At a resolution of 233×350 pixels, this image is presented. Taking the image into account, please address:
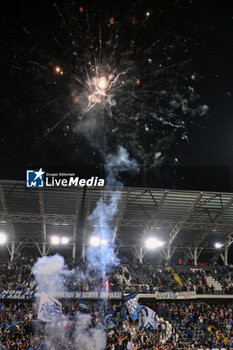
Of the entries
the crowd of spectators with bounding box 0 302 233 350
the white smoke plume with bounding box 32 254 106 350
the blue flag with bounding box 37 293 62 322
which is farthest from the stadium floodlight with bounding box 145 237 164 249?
the blue flag with bounding box 37 293 62 322

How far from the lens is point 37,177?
24281mm

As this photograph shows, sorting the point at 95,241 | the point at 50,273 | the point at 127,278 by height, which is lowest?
the point at 127,278

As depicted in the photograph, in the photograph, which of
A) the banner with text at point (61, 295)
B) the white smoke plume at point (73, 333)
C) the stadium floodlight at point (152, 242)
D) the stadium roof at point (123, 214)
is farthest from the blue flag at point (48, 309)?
the stadium floodlight at point (152, 242)

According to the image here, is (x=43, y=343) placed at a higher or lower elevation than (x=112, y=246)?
lower

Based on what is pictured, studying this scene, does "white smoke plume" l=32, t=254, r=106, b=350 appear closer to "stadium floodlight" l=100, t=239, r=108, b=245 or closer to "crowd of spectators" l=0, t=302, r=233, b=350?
"crowd of spectators" l=0, t=302, r=233, b=350

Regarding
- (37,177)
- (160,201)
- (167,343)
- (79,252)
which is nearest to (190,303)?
(167,343)

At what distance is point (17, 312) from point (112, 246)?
1308 centimetres

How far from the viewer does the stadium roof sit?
26.0 m

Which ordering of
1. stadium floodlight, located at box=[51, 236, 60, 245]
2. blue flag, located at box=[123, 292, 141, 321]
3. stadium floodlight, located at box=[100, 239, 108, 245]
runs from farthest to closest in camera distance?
1. stadium floodlight, located at box=[100, 239, 108, 245]
2. stadium floodlight, located at box=[51, 236, 60, 245]
3. blue flag, located at box=[123, 292, 141, 321]

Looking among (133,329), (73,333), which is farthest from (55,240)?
(133,329)

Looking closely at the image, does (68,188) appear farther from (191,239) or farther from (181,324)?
(191,239)

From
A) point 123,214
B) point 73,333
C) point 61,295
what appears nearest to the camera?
point 73,333

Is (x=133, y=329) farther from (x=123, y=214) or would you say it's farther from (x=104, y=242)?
(x=104, y=242)

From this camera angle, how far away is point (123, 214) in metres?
28.5
